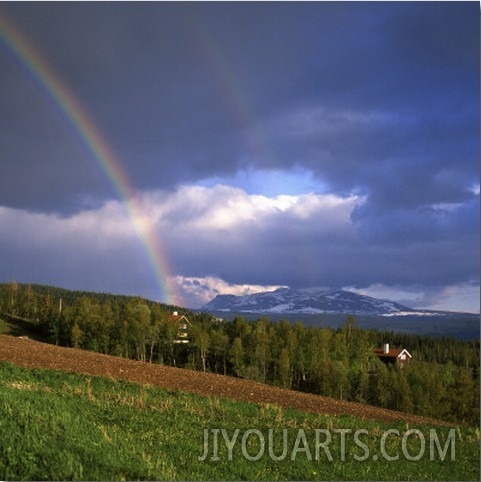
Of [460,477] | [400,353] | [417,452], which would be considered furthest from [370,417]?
[400,353]

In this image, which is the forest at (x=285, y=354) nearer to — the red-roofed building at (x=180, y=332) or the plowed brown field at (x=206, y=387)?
the red-roofed building at (x=180, y=332)

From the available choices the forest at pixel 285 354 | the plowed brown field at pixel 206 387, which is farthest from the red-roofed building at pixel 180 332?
the plowed brown field at pixel 206 387

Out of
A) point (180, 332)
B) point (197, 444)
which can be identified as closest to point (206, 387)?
point (197, 444)

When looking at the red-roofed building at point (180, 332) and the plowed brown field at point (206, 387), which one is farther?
the red-roofed building at point (180, 332)

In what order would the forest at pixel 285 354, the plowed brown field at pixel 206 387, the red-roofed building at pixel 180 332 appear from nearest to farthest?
the plowed brown field at pixel 206 387, the forest at pixel 285 354, the red-roofed building at pixel 180 332

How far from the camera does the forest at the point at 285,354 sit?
283ft

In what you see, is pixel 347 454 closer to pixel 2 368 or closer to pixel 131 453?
pixel 131 453

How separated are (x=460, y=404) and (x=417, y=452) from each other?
7562cm

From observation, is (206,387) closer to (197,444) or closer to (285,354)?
(197,444)

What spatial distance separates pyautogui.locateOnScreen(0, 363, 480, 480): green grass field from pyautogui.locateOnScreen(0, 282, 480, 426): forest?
213 ft

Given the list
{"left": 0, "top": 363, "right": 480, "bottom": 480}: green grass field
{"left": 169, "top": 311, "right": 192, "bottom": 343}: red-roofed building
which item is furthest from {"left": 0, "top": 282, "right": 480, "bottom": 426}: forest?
{"left": 0, "top": 363, "right": 480, "bottom": 480}: green grass field

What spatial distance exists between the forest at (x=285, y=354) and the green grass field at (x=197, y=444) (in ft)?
213

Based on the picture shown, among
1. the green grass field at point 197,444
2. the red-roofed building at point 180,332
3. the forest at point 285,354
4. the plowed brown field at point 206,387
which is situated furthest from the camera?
the red-roofed building at point 180,332

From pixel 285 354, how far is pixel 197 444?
8301 cm
